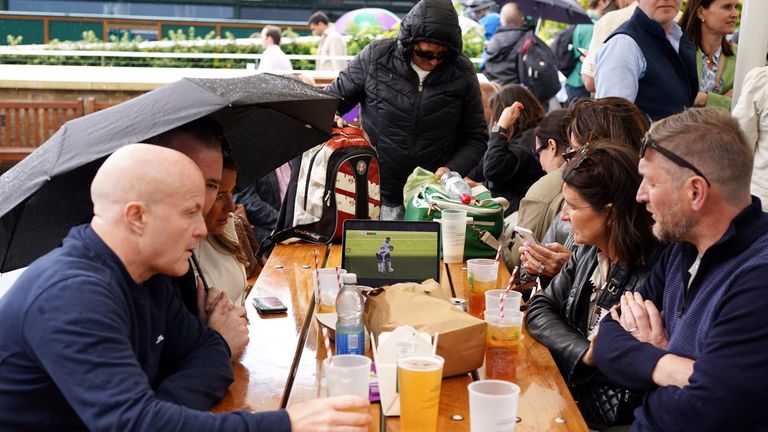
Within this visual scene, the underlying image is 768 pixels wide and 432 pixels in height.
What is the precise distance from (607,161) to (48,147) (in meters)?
1.73

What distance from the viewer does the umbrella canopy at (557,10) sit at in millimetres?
9758

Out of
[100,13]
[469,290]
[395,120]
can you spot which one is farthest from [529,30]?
[100,13]

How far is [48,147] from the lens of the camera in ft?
7.96

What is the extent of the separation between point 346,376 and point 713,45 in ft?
13.0

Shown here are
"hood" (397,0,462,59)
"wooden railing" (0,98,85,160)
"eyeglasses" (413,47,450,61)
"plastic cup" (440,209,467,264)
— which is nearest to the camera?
"plastic cup" (440,209,467,264)

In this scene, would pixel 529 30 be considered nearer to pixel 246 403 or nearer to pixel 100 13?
pixel 246 403

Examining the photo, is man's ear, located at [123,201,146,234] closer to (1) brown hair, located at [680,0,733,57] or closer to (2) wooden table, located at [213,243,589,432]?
(2) wooden table, located at [213,243,589,432]

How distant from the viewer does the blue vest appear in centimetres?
459

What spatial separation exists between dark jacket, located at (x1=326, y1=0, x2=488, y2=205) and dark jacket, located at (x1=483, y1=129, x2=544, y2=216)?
0.09 meters

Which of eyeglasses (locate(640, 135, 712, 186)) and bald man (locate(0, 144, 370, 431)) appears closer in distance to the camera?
bald man (locate(0, 144, 370, 431))

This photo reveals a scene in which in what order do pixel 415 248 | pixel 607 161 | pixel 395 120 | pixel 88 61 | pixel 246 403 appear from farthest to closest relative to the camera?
pixel 88 61, pixel 395 120, pixel 415 248, pixel 607 161, pixel 246 403

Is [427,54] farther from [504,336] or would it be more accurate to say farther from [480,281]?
[504,336]

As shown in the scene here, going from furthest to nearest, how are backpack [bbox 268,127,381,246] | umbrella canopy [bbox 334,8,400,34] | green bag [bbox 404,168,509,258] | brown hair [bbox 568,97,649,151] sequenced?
umbrella canopy [bbox 334,8,400,34] < backpack [bbox 268,127,381,246] < green bag [bbox 404,168,509,258] < brown hair [bbox 568,97,649,151]

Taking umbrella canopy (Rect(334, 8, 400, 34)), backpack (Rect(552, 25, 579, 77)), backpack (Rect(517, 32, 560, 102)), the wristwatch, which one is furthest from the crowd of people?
umbrella canopy (Rect(334, 8, 400, 34))
